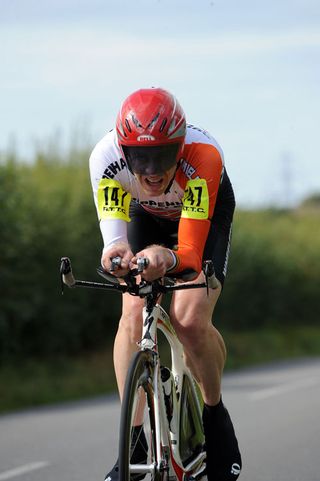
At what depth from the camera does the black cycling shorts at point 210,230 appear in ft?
19.6

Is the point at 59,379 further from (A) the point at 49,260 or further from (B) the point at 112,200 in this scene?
(B) the point at 112,200

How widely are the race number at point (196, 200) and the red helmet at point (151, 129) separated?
0.75 feet

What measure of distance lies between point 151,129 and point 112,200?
1.89ft

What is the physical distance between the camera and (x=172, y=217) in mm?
6152

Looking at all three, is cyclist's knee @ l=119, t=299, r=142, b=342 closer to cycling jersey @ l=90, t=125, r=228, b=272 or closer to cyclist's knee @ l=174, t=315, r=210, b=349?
cyclist's knee @ l=174, t=315, r=210, b=349

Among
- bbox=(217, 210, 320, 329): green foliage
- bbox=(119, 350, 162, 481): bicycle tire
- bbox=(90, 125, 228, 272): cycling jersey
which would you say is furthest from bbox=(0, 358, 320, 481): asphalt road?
bbox=(217, 210, 320, 329): green foliage

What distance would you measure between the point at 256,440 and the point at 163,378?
5102 millimetres

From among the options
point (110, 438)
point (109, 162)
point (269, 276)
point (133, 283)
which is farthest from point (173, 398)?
point (269, 276)

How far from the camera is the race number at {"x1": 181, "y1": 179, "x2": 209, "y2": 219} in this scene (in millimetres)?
5410

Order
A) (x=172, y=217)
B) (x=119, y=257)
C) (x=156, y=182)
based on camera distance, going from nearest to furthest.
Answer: (x=119, y=257) → (x=156, y=182) → (x=172, y=217)

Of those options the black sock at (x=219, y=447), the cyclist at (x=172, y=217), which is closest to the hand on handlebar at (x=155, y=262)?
Result: the cyclist at (x=172, y=217)

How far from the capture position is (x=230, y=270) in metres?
33.7

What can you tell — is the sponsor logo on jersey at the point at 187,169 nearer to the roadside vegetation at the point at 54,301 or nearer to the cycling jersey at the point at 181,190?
the cycling jersey at the point at 181,190

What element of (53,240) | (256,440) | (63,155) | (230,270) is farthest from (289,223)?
(256,440)
